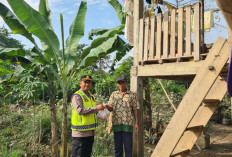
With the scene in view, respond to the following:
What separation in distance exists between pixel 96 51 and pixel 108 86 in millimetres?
2452

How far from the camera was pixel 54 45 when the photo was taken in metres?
5.01

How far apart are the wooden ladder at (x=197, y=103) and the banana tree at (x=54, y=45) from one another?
2.53 metres

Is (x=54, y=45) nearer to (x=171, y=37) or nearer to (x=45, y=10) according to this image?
(x=45, y=10)

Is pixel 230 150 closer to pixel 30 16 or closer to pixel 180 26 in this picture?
pixel 180 26

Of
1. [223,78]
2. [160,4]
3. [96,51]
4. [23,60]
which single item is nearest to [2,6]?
[23,60]

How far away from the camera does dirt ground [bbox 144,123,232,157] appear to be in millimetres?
5840

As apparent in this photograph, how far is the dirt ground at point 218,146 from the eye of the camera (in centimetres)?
584

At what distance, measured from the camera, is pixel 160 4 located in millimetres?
6715

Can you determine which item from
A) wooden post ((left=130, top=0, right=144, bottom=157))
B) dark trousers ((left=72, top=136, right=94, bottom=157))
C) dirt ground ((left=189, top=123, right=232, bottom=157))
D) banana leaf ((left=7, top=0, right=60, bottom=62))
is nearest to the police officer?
dark trousers ((left=72, top=136, right=94, bottom=157))

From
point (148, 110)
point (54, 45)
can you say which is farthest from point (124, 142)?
point (148, 110)

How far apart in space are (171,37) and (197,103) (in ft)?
5.56

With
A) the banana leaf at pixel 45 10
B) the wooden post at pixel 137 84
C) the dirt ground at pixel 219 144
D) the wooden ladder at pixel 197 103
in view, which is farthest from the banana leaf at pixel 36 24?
the dirt ground at pixel 219 144

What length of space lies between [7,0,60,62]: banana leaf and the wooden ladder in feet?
10.9

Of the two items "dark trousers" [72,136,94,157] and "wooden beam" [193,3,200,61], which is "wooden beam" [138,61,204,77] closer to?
"wooden beam" [193,3,200,61]
